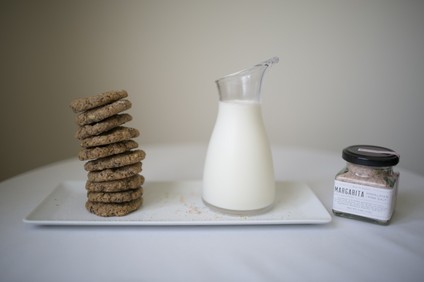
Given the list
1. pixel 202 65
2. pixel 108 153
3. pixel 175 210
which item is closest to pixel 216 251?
pixel 175 210

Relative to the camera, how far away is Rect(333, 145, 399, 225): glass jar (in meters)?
0.57

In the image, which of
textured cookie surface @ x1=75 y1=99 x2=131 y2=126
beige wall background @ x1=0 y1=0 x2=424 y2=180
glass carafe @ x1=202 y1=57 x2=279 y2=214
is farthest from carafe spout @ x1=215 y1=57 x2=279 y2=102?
beige wall background @ x1=0 y1=0 x2=424 y2=180

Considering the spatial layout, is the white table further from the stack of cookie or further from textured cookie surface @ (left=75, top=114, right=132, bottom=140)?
textured cookie surface @ (left=75, top=114, right=132, bottom=140)

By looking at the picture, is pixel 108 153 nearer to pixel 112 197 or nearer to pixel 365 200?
pixel 112 197

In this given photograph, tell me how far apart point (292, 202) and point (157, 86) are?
114cm

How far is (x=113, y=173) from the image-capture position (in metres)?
0.61

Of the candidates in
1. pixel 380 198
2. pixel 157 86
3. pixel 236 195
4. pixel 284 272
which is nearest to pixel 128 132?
pixel 236 195

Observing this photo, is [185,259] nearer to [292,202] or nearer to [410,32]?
[292,202]

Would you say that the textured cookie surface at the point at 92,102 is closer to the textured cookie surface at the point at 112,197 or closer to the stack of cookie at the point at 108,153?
the stack of cookie at the point at 108,153

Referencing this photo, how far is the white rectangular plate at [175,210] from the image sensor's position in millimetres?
580

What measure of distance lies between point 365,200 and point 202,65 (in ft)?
3.93

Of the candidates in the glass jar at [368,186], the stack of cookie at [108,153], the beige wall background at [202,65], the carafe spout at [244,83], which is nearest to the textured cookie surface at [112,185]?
the stack of cookie at [108,153]

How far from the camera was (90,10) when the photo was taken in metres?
1.51

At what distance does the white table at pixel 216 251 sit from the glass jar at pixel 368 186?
2 centimetres
